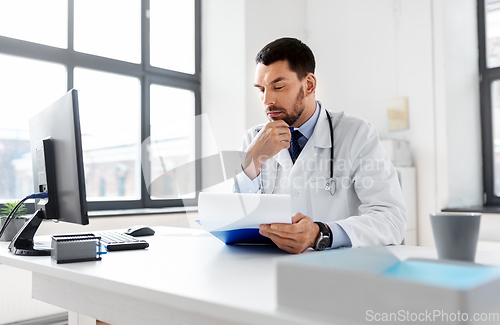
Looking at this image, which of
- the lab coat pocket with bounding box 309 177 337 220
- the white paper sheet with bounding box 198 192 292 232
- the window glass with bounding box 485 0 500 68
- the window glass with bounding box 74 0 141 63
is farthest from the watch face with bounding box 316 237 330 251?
the window glass with bounding box 485 0 500 68

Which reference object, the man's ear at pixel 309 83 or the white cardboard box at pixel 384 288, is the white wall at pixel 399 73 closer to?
the man's ear at pixel 309 83

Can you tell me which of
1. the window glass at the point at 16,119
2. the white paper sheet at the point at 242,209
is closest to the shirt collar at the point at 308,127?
the white paper sheet at the point at 242,209

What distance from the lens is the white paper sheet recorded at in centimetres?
100

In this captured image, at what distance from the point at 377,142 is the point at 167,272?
3.25 feet

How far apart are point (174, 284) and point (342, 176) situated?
94 cm

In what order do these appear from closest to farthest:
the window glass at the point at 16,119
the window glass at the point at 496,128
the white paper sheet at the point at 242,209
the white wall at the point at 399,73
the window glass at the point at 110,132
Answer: the white paper sheet at the point at 242,209
the window glass at the point at 16,119
the window glass at the point at 110,132
the white wall at the point at 399,73
the window glass at the point at 496,128

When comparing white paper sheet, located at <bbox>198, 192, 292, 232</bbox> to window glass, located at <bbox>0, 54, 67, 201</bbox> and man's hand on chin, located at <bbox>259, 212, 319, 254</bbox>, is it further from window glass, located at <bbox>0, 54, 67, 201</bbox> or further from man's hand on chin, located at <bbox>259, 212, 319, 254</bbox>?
window glass, located at <bbox>0, 54, 67, 201</bbox>

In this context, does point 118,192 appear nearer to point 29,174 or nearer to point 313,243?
point 29,174

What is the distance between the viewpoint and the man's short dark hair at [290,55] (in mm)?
1603

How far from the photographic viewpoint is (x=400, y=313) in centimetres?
45

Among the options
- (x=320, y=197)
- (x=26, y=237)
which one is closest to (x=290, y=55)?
(x=320, y=197)

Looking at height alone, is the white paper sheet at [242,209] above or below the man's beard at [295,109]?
below

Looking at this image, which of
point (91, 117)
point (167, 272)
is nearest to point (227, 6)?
point (91, 117)

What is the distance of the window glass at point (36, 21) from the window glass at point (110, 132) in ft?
0.94
